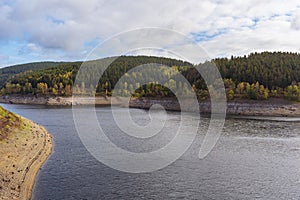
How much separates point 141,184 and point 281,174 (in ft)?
41.3

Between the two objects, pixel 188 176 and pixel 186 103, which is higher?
pixel 186 103

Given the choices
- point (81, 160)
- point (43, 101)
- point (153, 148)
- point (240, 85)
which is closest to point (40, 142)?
point (81, 160)

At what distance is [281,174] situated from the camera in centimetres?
2611

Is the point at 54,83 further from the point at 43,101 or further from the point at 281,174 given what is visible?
the point at 281,174

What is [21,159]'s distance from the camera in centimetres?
2853

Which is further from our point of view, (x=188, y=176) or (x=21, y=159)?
(x=21, y=159)

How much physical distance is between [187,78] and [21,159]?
98.4 m

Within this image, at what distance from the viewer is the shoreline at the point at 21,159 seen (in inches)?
811

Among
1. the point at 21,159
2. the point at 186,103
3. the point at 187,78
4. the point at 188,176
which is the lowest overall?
the point at 188,176

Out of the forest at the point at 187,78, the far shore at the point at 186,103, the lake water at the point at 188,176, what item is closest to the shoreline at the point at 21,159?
the lake water at the point at 188,176

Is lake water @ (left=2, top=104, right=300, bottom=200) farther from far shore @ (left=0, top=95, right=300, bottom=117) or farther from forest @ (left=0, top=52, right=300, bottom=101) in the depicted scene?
forest @ (left=0, top=52, right=300, bottom=101)

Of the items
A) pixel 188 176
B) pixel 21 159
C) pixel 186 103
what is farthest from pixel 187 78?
pixel 188 176

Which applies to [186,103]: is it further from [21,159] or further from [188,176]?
[188,176]

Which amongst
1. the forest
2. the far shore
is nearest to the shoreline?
the far shore
